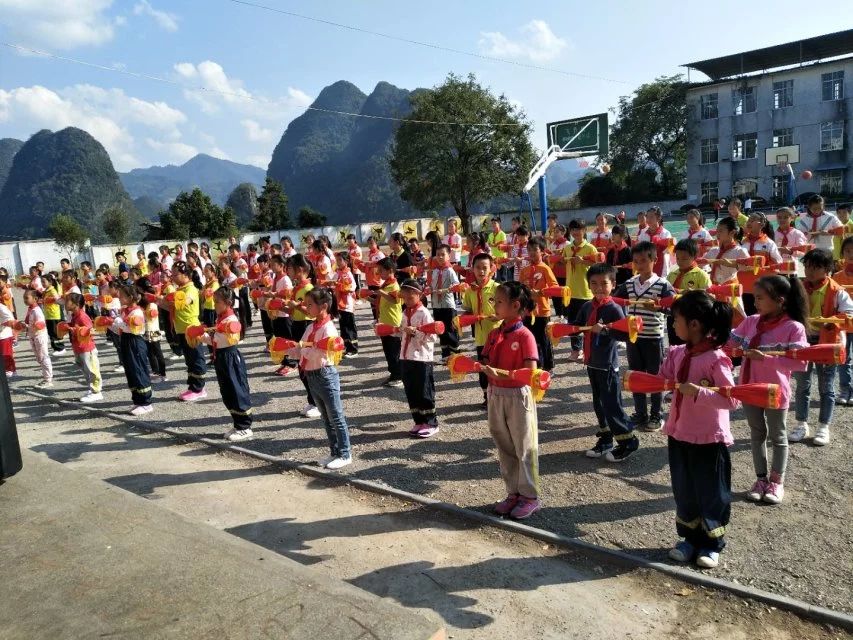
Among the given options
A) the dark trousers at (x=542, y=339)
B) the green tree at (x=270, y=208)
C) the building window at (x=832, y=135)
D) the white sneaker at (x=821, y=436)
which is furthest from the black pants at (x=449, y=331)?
the building window at (x=832, y=135)

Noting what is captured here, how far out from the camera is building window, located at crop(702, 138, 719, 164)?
49.1 metres

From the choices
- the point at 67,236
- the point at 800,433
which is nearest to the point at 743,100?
the point at 67,236

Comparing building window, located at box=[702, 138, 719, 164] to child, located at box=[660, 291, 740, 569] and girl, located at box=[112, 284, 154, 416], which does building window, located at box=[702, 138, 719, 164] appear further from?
child, located at box=[660, 291, 740, 569]

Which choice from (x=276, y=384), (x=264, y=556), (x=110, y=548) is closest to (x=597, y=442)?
(x=264, y=556)

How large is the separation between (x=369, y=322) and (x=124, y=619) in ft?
39.5

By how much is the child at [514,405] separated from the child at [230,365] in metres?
3.60

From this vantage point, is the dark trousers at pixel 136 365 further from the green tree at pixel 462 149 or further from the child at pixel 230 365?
the green tree at pixel 462 149

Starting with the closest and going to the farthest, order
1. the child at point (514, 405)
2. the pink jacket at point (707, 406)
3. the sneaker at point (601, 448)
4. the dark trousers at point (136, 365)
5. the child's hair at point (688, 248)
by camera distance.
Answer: the pink jacket at point (707, 406) < the child at point (514, 405) < the sneaker at point (601, 448) < the child's hair at point (688, 248) < the dark trousers at point (136, 365)

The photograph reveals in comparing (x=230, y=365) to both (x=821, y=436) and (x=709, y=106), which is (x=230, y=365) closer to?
(x=821, y=436)

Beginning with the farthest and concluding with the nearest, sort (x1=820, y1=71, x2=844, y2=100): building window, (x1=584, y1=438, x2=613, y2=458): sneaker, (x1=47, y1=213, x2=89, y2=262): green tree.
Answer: (x1=820, y1=71, x2=844, y2=100): building window
(x1=47, y1=213, x2=89, y2=262): green tree
(x1=584, y1=438, x2=613, y2=458): sneaker

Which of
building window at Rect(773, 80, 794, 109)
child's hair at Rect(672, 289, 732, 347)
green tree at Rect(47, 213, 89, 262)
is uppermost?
building window at Rect(773, 80, 794, 109)

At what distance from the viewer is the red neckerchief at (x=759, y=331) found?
4.52 meters

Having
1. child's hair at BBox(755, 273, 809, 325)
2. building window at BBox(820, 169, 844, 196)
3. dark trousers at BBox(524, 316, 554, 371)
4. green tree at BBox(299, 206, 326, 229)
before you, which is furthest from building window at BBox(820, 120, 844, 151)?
child's hair at BBox(755, 273, 809, 325)

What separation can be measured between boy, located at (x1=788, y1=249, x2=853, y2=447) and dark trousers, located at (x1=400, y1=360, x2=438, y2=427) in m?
3.64
